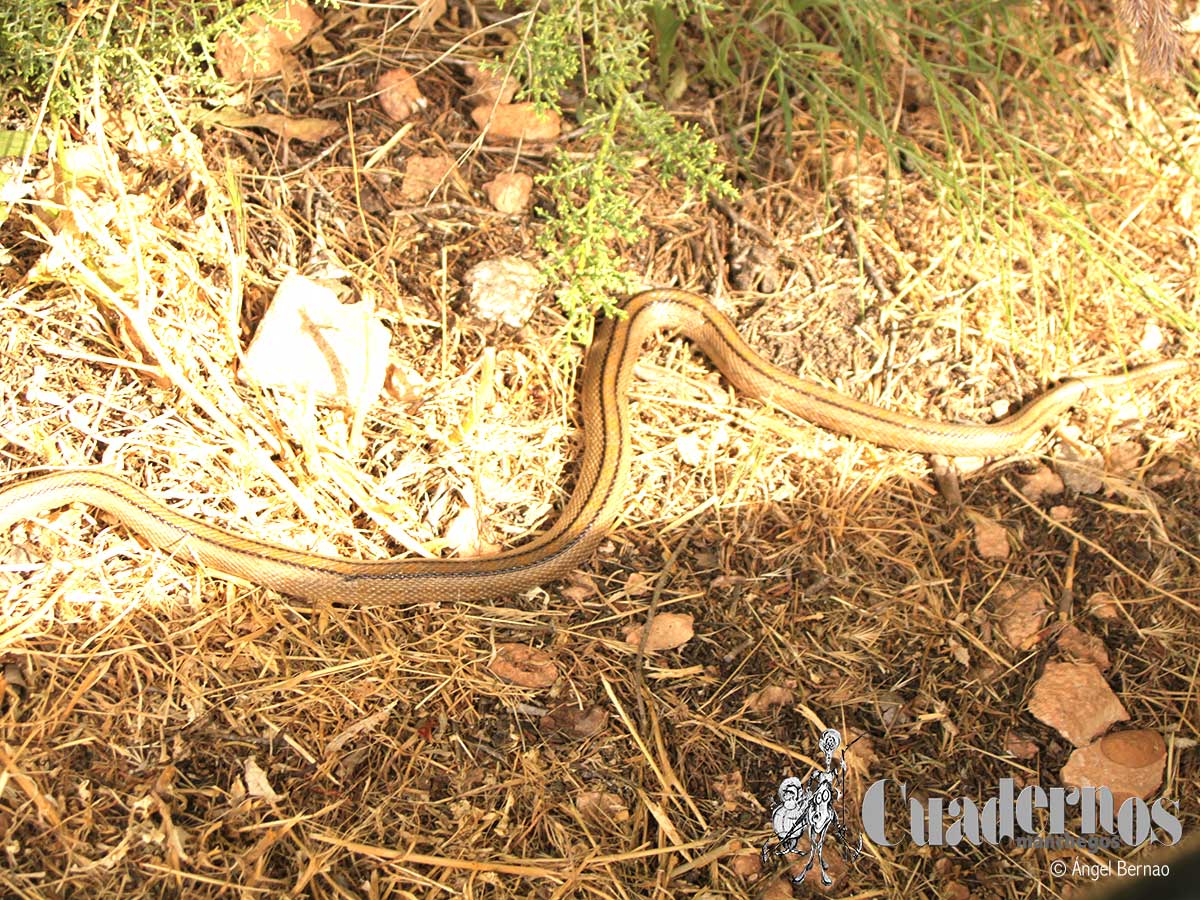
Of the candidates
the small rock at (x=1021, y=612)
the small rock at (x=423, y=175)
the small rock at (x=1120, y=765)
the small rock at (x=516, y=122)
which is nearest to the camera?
the small rock at (x=1120, y=765)

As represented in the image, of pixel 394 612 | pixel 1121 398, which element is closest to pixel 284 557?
pixel 394 612

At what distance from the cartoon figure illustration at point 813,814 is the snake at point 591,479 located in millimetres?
1057

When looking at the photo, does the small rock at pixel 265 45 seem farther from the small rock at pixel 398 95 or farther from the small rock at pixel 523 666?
the small rock at pixel 523 666

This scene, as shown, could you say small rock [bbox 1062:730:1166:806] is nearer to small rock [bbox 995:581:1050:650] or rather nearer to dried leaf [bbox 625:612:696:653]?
small rock [bbox 995:581:1050:650]

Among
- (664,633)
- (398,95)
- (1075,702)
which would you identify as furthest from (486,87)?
(1075,702)

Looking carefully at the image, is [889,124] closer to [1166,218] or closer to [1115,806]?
[1166,218]

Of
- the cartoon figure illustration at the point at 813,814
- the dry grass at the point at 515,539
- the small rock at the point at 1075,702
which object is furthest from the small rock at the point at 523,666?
the small rock at the point at 1075,702

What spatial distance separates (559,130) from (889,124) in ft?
4.82

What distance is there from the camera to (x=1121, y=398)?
421 cm

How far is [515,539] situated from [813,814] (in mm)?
1369

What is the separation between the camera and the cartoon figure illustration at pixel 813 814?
293 centimetres

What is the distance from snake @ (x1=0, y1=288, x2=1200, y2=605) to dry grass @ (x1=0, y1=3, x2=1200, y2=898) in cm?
8

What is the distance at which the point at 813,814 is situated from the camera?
299cm

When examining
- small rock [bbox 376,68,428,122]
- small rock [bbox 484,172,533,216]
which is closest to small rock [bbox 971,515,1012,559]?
small rock [bbox 484,172,533,216]
